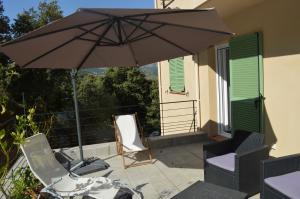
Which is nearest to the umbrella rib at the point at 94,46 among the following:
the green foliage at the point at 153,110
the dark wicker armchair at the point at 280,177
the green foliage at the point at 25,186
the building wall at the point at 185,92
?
the green foliage at the point at 25,186

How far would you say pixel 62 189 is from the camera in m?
3.92

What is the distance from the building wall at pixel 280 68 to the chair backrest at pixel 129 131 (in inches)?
101

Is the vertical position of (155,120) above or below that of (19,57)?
below

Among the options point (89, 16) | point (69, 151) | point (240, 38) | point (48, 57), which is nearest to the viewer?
point (89, 16)

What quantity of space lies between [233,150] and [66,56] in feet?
9.15

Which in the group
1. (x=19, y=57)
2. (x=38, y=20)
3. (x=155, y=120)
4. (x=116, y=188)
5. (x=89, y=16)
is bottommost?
(x=155, y=120)

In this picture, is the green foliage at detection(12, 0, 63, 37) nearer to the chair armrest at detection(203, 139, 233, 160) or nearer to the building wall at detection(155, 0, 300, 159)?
the building wall at detection(155, 0, 300, 159)

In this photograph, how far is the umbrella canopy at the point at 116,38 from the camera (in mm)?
3396

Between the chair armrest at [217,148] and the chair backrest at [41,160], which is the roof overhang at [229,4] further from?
the chair backrest at [41,160]

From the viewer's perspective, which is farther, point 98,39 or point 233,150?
point 233,150

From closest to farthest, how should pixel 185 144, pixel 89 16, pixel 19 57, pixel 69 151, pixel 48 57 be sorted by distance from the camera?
pixel 89 16, pixel 19 57, pixel 48 57, pixel 69 151, pixel 185 144

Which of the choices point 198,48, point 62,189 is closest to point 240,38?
point 198,48

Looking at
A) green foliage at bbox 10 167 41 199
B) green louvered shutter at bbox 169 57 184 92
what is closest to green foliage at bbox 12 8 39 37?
green louvered shutter at bbox 169 57 184 92

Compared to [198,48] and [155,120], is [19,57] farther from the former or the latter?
[155,120]
